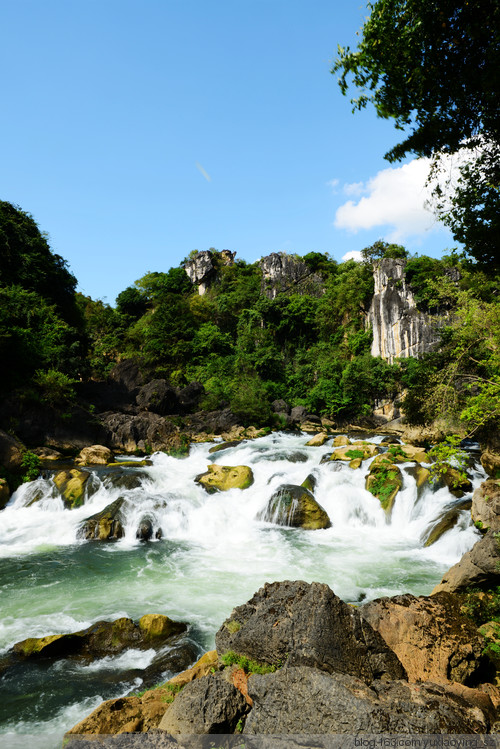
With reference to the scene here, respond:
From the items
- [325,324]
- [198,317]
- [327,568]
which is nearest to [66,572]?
[327,568]

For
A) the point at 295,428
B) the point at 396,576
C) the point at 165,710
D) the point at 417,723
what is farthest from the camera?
the point at 295,428

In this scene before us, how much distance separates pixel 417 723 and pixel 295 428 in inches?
1015

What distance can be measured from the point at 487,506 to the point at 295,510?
5.65 m

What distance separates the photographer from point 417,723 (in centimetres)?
258

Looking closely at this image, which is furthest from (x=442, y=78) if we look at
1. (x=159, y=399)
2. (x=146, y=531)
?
(x=159, y=399)

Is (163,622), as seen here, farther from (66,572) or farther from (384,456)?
(384,456)

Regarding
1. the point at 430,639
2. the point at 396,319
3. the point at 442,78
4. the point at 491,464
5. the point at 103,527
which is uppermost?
the point at 396,319

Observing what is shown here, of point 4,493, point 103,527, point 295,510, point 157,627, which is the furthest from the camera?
point 4,493

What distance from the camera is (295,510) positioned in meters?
A: 12.5

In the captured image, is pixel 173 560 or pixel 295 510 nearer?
pixel 173 560

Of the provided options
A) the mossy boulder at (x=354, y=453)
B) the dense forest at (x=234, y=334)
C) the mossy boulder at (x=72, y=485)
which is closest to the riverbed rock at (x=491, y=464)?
the dense forest at (x=234, y=334)

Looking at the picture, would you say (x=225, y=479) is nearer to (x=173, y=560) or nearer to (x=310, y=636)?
(x=173, y=560)

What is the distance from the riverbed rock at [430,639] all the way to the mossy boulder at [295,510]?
24.2ft

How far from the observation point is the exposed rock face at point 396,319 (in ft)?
101
